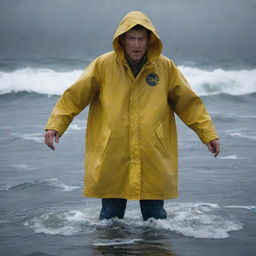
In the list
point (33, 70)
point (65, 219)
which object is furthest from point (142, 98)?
point (33, 70)

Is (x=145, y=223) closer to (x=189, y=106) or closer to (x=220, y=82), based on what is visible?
(x=189, y=106)

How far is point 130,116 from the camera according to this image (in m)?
4.84

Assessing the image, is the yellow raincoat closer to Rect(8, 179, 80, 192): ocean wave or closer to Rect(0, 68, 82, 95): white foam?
Rect(8, 179, 80, 192): ocean wave

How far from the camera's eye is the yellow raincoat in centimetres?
483

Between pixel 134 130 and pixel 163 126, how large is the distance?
24 centimetres

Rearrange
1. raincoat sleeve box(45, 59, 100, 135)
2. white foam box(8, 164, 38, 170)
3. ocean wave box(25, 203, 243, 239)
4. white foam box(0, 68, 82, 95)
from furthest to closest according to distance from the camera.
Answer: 1. white foam box(0, 68, 82, 95)
2. white foam box(8, 164, 38, 170)
3. ocean wave box(25, 203, 243, 239)
4. raincoat sleeve box(45, 59, 100, 135)

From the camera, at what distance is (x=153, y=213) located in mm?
5246

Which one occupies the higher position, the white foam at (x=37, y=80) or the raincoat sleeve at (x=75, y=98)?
the white foam at (x=37, y=80)

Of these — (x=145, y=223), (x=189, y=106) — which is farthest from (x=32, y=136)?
(x=189, y=106)

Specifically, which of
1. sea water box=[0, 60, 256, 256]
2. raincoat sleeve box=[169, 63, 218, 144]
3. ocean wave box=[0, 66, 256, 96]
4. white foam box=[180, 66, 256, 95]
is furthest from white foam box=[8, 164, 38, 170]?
white foam box=[180, 66, 256, 95]

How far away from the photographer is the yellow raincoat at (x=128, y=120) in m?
4.83

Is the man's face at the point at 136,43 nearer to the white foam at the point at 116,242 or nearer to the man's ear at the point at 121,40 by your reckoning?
the man's ear at the point at 121,40

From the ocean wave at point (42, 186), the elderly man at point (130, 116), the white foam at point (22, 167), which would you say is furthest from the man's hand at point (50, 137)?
the white foam at point (22, 167)

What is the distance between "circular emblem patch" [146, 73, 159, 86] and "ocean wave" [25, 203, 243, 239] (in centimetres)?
119
